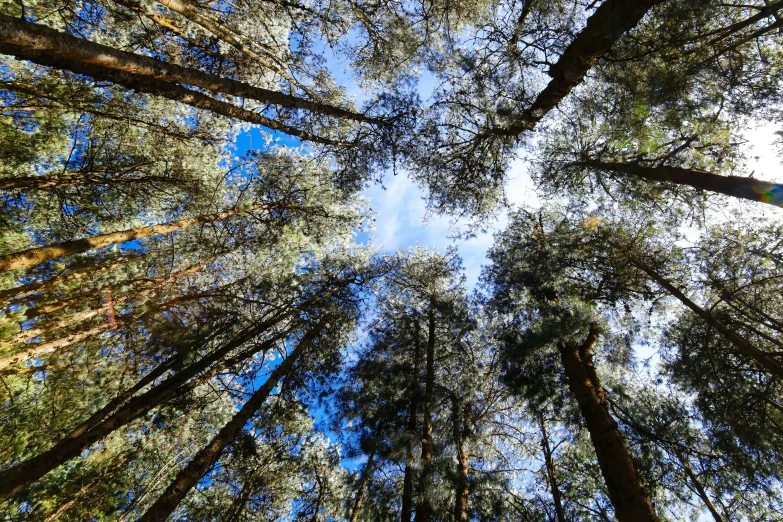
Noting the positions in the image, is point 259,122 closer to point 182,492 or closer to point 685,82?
point 182,492

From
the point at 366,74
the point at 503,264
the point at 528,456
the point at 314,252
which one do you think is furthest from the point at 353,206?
the point at 528,456

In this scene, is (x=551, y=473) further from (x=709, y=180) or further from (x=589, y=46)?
(x=589, y=46)

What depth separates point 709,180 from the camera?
5461mm

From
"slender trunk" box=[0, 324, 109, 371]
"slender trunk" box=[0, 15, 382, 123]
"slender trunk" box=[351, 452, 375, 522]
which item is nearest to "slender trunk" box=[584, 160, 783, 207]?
"slender trunk" box=[0, 15, 382, 123]

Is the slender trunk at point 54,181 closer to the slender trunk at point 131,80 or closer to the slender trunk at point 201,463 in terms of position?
the slender trunk at point 131,80

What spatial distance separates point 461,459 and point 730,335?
602 centimetres

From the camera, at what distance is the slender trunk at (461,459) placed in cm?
714

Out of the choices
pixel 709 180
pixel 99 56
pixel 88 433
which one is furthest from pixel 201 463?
pixel 709 180

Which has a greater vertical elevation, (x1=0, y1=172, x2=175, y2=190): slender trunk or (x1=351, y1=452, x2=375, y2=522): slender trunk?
(x1=0, y1=172, x2=175, y2=190): slender trunk

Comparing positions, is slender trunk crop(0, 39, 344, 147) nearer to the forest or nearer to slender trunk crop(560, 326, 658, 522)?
the forest

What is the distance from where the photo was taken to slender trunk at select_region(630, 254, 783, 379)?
525 cm

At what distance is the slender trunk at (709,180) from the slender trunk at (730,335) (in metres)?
2.28

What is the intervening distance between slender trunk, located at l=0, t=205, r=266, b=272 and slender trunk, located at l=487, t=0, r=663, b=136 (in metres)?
6.60

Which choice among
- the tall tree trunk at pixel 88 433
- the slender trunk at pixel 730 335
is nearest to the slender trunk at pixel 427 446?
the tall tree trunk at pixel 88 433
